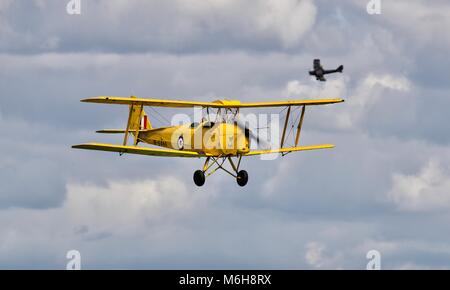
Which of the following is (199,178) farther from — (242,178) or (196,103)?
(196,103)

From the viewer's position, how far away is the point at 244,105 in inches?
2480

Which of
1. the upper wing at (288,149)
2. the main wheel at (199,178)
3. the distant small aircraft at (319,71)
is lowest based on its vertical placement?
the main wheel at (199,178)

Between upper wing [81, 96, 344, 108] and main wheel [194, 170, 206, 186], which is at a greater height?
upper wing [81, 96, 344, 108]

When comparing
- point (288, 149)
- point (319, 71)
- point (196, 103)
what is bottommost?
point (288, 149)

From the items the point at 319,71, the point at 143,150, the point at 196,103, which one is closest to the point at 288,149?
the point at 196,103

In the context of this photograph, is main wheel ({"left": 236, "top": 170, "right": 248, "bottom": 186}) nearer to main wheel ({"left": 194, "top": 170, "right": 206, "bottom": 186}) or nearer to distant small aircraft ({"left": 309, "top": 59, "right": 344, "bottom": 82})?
main wheel ({"left": 194, "top": 170, "right": 206, "bottom": 186})

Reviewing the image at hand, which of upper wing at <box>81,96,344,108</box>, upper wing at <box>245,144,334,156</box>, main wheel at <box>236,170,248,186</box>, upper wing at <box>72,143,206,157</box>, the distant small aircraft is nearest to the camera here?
the distant small aircraft

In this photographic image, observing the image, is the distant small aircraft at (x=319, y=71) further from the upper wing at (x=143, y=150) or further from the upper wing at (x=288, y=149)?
the upper wing at (x=143, y=150)

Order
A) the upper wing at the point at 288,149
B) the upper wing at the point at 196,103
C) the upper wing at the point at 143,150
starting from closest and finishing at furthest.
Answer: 1. the upper wing at the point at 143,150
2. the upper wing at the point at 196,103
3. the upper wing at the point at 288,149

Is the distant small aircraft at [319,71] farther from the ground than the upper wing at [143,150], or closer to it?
farther from the ground

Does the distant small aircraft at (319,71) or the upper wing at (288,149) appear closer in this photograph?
the distant small aircraft at (319,71)
